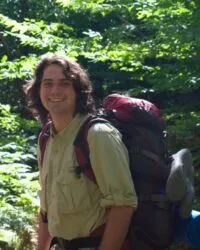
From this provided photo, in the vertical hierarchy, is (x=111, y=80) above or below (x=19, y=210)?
above

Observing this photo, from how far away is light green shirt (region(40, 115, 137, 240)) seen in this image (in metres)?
2.21

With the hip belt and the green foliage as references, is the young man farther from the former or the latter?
the green foliage

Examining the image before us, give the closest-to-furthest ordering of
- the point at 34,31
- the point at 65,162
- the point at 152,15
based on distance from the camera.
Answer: the point at 65,162 < the point at 152,15 < the point at 34,31

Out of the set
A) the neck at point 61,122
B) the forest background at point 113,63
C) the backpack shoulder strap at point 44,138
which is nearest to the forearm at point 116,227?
the neck at point 61,122

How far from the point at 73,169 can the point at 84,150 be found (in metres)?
0.11

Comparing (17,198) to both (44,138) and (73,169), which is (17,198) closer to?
(44,138)

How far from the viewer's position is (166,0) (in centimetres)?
665

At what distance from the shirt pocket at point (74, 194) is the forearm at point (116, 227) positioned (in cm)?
14

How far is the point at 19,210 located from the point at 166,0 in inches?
132

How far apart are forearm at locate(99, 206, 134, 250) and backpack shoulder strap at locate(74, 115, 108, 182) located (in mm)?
186

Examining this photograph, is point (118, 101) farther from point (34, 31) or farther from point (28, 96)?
point (34, 31)

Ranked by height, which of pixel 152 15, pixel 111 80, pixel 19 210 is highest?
pixel 152 15

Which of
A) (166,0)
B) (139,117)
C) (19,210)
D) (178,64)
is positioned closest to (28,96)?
(139,117)

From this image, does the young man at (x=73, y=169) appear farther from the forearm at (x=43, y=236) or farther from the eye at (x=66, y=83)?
the forearm at (x=43, y=236)
